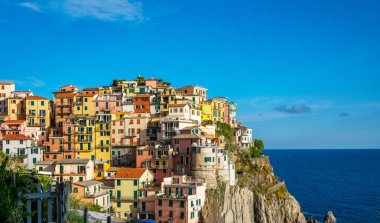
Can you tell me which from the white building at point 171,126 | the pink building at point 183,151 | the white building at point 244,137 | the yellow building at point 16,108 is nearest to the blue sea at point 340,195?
the white building at point 244,137

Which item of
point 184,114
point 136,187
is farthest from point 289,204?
point 136,187

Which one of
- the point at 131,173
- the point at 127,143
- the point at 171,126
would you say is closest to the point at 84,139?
the point at 127,143

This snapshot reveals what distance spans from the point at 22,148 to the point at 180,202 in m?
29.6

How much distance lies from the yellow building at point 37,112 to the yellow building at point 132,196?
24.6m

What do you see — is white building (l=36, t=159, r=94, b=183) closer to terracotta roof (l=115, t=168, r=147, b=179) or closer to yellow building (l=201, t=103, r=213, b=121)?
terracotta roof (l=115, t=168, r=147, b=179)

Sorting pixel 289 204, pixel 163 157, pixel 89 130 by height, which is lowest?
pixel 289 204

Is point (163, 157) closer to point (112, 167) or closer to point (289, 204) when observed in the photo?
point (112, 167)

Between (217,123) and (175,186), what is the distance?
28.7 m

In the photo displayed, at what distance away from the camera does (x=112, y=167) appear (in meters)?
75.1

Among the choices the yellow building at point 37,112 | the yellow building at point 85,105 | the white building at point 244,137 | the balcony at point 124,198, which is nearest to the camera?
the balcony at point 124,198

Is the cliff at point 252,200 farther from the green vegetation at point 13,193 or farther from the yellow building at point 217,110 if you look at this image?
the green vegetation at point 13,193

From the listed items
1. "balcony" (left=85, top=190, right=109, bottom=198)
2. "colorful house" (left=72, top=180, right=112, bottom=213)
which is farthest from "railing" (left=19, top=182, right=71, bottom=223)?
"balcony" (left=85, top=190, right=109, bottom=198)

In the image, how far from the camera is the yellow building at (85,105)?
84000 millimetres

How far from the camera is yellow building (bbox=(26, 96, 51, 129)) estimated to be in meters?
83.4
